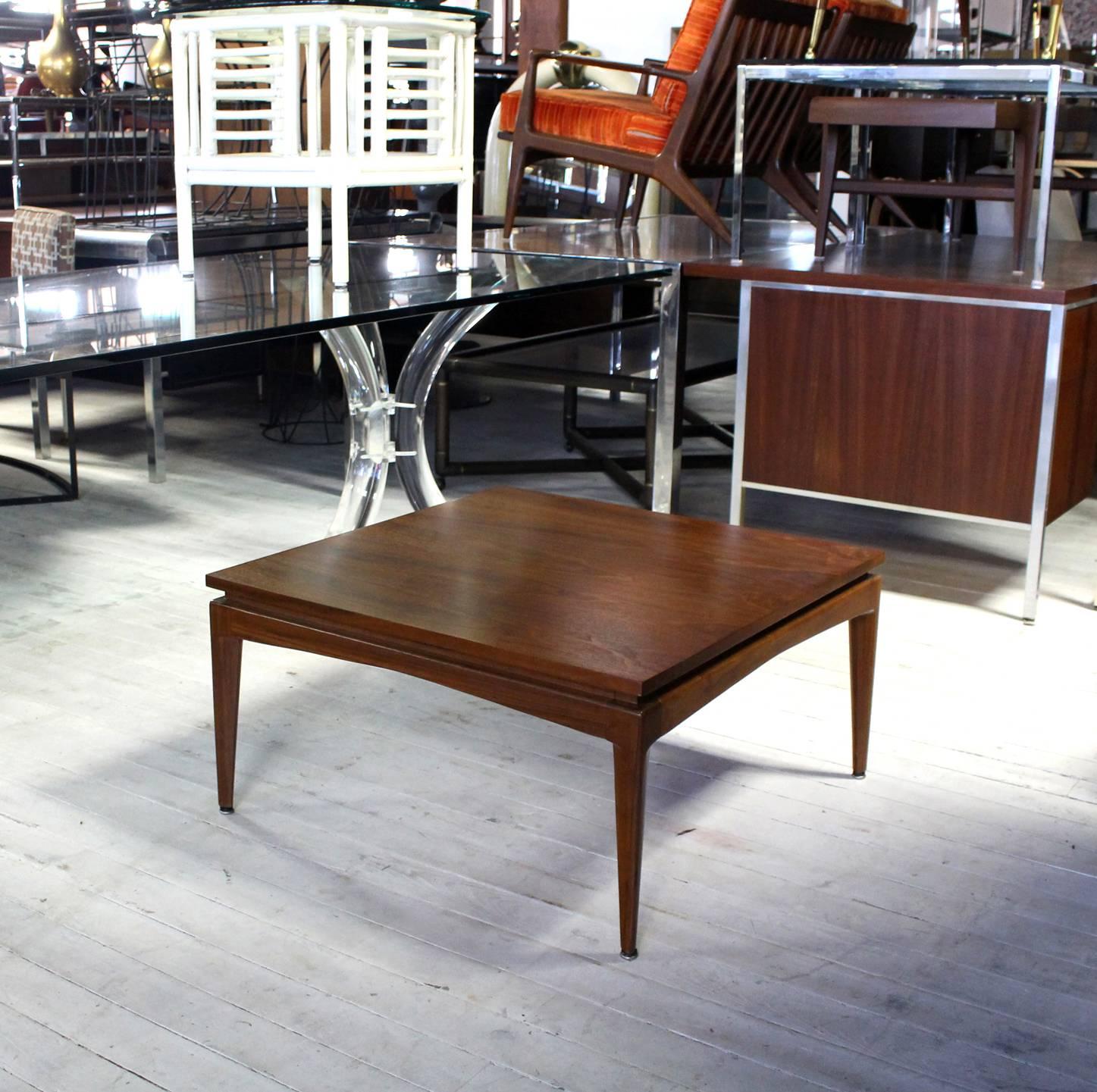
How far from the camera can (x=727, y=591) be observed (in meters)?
2.04

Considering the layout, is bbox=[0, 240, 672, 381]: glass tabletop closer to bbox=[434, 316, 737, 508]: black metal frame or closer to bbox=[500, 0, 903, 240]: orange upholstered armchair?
bbox=[434, 316, 737, 508]: black metal frame

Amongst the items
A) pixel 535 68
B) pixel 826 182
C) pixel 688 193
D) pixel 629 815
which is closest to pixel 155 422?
pixel 535 68

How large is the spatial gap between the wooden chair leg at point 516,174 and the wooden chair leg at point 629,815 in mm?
3077

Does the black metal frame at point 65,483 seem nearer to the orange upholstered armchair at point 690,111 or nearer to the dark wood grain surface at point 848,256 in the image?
the dark wood grain surface at point 848,256

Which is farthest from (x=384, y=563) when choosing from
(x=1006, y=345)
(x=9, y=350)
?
(x=1006, y=345)

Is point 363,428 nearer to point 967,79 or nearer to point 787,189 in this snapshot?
point 967,79

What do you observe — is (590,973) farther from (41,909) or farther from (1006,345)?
(1006,345)

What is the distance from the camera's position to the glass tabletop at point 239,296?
225 cm

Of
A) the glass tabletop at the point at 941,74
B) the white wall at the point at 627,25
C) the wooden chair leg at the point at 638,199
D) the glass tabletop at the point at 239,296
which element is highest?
the white wall at the point at 627,25

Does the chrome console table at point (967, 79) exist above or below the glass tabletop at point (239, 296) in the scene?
above

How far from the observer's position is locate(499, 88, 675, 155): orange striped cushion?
4188 mm

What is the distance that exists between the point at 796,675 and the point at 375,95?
160 cm

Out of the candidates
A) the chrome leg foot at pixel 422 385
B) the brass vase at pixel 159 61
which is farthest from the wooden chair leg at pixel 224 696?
the brass vase at pixel 159 61

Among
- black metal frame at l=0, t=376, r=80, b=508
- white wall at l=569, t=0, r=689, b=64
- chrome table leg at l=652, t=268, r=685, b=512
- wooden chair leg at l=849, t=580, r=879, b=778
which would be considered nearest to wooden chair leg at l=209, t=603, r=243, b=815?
wooden chair leg at l=849, t=580, r=879, b=778
